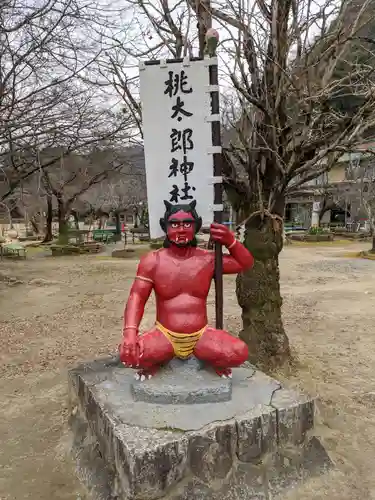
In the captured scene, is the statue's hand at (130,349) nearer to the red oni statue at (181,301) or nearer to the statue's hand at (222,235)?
the red oni statue at (181,301)

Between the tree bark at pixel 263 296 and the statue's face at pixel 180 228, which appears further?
the tree bark at pixel 263 296

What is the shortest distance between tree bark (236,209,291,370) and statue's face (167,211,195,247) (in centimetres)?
196

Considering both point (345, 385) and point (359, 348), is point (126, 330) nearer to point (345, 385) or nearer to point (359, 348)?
point (345, 385)

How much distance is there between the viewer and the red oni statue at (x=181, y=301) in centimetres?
309

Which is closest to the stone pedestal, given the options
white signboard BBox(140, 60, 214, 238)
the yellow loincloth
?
the yellow loincloth

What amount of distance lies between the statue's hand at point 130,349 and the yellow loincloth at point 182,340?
267 mm

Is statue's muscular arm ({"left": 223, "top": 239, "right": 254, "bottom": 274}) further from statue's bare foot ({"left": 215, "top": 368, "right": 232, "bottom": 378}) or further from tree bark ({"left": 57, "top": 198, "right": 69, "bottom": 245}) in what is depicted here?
tree bark ({"left": 57, "top": 198, "right": 69, "bottom": 245})

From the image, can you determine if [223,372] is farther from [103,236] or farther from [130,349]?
[103,236]

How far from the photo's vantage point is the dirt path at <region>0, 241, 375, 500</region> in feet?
10.5

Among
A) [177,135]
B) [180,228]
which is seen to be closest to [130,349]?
[180,228]

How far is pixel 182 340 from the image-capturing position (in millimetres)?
3145

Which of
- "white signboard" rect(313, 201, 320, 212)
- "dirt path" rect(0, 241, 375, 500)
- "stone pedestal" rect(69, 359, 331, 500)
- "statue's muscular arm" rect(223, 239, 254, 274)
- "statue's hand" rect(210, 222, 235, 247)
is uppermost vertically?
"white signboard" rect(313, 201, 320, 212)

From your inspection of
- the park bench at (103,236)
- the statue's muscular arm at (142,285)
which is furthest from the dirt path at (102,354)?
the park bench at (103,236)

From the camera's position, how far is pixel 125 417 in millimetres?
2883
